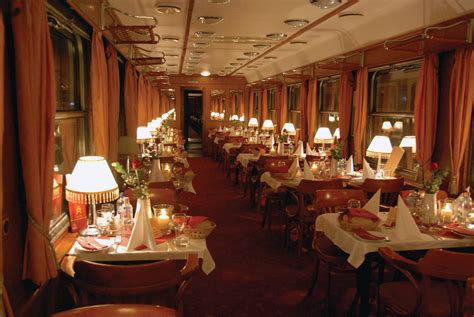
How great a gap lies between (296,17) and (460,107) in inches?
101

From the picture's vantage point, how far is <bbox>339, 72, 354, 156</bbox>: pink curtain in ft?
24.8

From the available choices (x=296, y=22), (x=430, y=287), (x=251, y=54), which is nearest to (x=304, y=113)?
(x=251, y=54)

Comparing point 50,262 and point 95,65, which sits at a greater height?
point 95,65

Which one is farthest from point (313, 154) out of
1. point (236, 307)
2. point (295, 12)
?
point (236, 307)

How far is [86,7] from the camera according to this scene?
389 cm

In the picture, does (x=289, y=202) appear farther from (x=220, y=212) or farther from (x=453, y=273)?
(x=453, y=273)

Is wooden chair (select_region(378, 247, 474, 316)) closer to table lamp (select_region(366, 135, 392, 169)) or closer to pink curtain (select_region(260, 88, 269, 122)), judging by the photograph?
table lamp (select_region(366, 135, 392, 169))

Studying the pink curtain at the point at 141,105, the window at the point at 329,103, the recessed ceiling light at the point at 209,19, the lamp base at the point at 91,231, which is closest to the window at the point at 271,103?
the window at the point at 329,103

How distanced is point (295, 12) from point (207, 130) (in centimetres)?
1087

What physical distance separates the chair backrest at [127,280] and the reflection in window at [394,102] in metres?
4.57

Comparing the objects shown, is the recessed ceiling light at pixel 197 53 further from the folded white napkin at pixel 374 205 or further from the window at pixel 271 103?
the folded white napkin at pixel 374 205

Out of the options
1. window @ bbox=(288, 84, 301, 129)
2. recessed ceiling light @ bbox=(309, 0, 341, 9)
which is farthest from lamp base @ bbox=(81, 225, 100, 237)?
window @ bbox=(288, 84, 301, 129)

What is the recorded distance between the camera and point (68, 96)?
4137 millimetres

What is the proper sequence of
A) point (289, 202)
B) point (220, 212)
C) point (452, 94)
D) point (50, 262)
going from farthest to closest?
1. point (220, 212)
2. point (289, 202)
3. point (452, 94)
4. point (50, 262)
